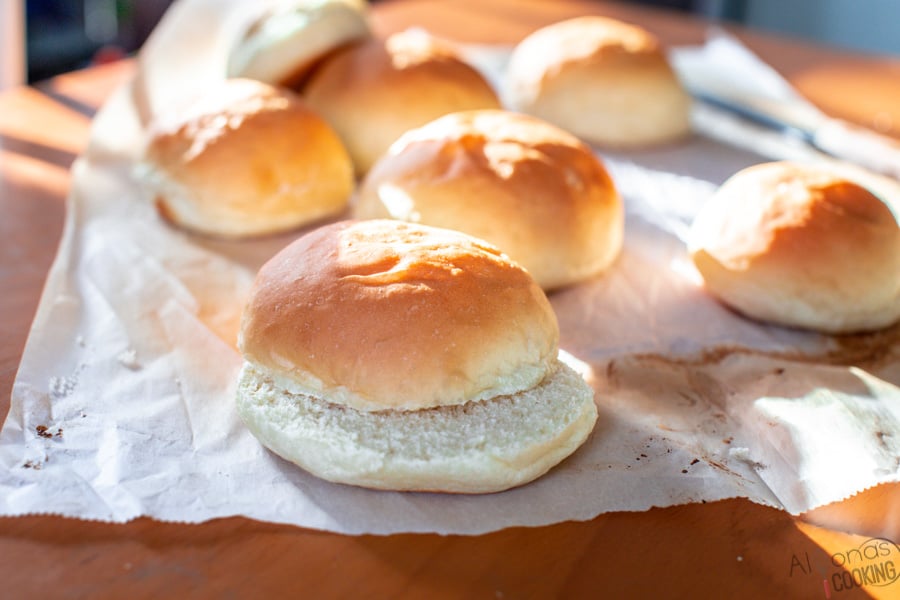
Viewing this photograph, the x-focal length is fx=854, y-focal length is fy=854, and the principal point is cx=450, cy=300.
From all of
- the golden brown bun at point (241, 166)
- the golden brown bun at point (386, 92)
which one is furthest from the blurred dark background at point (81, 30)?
the golden brown bun at point (241, 166)

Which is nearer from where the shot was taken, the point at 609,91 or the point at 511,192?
the point at 511,192

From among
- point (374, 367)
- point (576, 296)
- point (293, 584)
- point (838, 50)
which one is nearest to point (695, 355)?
point (576, 296)

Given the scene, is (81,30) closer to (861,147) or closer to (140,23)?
(140,23)

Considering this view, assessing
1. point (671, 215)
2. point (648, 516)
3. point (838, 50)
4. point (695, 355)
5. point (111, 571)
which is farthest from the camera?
point (838, 50)

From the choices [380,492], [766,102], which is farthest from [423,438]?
[766,102]

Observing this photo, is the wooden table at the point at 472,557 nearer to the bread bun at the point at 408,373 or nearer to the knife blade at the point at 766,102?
the bread bun at the point at 408,373

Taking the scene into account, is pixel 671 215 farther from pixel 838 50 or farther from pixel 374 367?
pixel 838 50

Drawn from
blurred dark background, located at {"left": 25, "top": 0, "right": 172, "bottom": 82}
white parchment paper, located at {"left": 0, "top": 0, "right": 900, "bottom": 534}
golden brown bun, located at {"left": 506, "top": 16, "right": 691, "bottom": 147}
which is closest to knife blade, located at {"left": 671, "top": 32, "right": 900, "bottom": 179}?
golden brown bun, located at {"left": 506, "top": 16, "right": 691, "bottom": 147}
